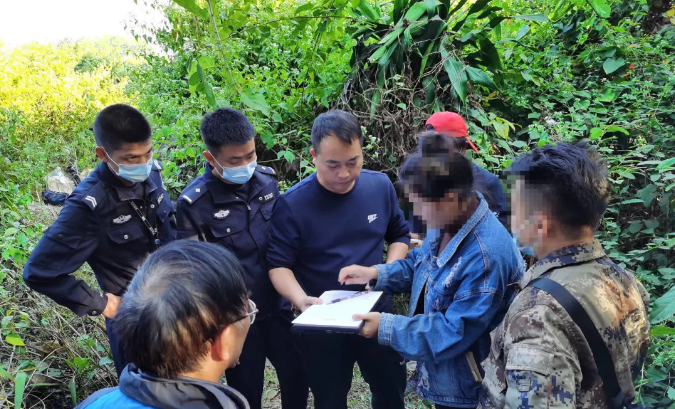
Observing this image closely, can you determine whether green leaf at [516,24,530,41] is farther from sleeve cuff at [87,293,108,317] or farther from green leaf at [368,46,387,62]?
sleeve cuff at [87,293,108,317]

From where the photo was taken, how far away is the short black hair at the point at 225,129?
2.38m

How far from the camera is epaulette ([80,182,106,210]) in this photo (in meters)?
2.19

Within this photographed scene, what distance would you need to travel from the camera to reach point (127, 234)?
7.77 ft

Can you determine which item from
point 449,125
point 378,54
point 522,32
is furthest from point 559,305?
point 522,32

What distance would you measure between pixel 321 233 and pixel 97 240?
1125mm

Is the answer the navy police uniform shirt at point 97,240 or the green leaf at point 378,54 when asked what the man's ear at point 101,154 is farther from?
the green leaf at point 378,54

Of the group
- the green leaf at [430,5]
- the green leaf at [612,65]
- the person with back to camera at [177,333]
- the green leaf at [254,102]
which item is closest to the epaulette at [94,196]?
the person with back to camera at [177,333]

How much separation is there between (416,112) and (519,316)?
342 cm

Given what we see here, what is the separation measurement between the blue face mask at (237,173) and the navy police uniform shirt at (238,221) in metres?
0.07

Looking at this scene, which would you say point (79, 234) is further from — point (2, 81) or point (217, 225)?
point (2, 81)

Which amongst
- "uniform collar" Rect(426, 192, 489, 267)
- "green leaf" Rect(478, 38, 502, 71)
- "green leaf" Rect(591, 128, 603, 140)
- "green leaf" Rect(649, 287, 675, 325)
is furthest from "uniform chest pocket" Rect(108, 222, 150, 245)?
"green leaf" Rect(478, 38, 502, 71)

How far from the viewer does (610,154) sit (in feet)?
12.6

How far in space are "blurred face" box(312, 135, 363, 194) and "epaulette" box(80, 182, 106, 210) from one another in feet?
3.59

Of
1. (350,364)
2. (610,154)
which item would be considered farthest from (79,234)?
(610,154)
